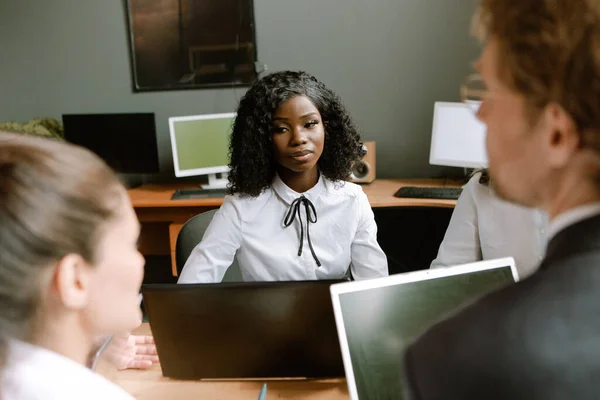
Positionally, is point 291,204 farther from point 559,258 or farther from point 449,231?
point 559,258

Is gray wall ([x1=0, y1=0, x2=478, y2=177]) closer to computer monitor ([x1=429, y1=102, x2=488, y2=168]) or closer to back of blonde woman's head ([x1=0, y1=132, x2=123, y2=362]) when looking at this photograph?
computer monitor ([x1=429, y1=102, x2=488, y2=168])

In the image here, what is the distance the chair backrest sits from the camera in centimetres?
159

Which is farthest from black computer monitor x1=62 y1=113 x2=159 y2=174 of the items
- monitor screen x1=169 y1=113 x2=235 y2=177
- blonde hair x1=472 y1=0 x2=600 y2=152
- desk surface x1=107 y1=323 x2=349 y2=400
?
blonde hair x1=472 y1=0 x2=600 y2=152

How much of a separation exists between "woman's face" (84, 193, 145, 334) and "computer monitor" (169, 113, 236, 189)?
247 centimetres

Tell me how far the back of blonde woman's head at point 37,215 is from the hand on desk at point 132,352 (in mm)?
449

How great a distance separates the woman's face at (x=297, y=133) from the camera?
148 cm

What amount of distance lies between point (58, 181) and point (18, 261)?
0.33ft

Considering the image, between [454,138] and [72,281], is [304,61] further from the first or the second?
[72,281]

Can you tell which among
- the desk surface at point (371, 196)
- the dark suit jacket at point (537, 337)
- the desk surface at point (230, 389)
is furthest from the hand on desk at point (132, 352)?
the desk surface at point (371, 196)

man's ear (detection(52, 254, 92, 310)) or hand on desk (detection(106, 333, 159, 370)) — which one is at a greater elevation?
man's ear (detection(52, 254, 92, 310))

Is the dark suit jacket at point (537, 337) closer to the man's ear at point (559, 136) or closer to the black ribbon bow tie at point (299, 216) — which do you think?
the man's ear at point (559, 136)

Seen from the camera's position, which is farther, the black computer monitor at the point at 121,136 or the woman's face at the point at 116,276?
the black computer monitor at the point at 121,136

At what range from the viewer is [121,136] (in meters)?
3.21

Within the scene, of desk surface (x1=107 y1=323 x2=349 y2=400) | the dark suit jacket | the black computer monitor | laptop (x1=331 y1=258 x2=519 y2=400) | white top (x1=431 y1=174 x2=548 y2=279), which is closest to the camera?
the dark suit jacket
